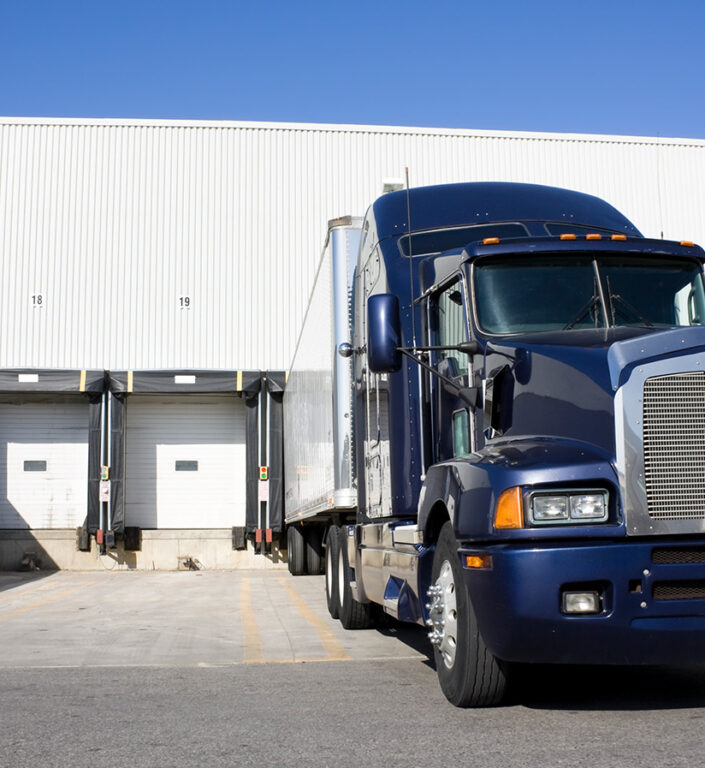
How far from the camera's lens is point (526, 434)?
18.3 feet

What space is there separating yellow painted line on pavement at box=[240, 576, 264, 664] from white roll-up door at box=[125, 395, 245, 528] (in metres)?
9.31

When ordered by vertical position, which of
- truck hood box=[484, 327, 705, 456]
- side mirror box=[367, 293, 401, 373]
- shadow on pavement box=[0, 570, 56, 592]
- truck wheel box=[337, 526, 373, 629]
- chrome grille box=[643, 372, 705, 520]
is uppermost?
side mirror box=[367, 293, 401, 373]

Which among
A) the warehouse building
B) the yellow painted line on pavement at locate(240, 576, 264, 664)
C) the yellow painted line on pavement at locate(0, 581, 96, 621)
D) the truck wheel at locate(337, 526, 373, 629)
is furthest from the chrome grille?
the warehouse building

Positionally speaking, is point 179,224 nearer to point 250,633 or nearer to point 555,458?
point 250,633

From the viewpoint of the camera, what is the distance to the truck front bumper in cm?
477

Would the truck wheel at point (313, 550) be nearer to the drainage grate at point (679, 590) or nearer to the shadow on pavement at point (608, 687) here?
the shadow on pavement at point (608, 687)

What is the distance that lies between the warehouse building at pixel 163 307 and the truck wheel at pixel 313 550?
355cm

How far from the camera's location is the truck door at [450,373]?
6.38 metres

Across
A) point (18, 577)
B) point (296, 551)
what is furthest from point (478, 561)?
point (18, 577)

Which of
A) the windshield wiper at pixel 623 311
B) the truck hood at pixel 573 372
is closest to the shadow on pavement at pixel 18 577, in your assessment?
the truck hood at pixel 573 372

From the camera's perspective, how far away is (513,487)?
4883mm

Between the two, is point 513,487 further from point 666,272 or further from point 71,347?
point 71,347

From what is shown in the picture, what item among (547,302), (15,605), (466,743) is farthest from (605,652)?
(15,605)

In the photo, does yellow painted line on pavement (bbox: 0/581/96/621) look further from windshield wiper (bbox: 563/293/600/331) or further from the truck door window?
windshield wiper (bbox: 563/293/600/331)
